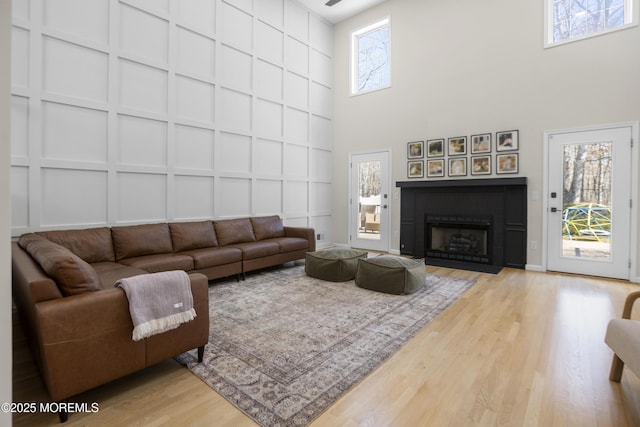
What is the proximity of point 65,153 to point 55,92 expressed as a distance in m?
0.66

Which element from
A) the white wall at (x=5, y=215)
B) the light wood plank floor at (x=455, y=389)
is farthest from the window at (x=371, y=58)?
the white wall at (x=5, y=215)

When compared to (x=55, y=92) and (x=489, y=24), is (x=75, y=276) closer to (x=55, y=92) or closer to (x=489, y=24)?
(x=55, y=92)

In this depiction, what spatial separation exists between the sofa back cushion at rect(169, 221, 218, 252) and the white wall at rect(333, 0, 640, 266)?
3.42 metres

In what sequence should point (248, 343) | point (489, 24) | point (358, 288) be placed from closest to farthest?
point (248, 343), point (358, 288), point (489, 24)

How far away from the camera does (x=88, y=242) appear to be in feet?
11.3

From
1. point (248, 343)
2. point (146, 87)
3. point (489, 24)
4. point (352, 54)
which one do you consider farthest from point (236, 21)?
point (248, 343)

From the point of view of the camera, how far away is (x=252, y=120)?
218 inches

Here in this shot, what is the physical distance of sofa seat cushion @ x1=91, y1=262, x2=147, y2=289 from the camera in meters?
2.65

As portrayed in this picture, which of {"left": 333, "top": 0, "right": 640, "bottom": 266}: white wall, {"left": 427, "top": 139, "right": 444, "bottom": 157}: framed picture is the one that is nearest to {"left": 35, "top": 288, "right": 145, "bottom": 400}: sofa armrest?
{"left": 333, "top": 0, "right": 640, "bottom": 266}: white wall

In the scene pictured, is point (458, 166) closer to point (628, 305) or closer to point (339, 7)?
point (628, 305)

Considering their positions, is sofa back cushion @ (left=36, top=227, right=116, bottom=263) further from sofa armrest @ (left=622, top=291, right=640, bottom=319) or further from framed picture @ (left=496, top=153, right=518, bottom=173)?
framed picture @ (left=496, top=153, right=518, bottom=173)

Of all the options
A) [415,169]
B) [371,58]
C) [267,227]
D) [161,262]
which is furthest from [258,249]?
[371,58]

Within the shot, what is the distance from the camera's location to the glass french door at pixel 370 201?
21.5ft

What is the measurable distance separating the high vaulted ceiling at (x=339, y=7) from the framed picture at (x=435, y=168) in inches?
139
